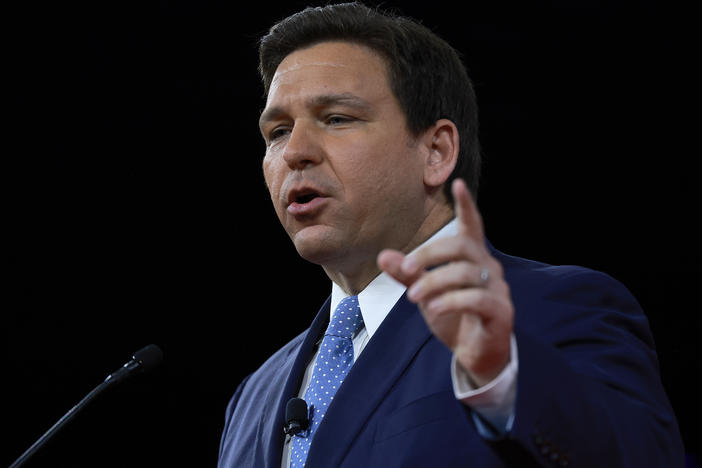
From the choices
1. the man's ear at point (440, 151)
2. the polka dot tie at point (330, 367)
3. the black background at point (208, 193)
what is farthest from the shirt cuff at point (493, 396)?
the black background at point (208, 193)

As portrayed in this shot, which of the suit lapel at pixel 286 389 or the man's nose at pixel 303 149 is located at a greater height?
the man's nose at pixel 303 149

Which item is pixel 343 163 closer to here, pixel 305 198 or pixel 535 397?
pixel 305 198

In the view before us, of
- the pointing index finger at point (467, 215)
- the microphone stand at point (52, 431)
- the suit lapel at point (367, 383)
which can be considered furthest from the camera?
the microphone stand at point (52, 431)

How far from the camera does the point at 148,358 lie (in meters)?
1.80

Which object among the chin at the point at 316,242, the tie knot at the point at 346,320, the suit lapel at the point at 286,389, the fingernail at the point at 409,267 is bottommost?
the suit lapel at the point at 286,389

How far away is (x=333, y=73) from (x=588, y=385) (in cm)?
101

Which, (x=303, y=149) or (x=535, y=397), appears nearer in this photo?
(x=535, y=397)

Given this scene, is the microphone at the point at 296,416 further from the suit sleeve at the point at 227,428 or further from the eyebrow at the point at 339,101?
the eyebrow at the point at 339,101

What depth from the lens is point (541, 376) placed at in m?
0.98

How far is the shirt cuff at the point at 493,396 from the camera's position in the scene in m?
0.97

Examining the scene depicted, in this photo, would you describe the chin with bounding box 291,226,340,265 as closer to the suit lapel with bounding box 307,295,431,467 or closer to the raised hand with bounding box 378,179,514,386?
the suit lapel with bounding box 307,295,431,467

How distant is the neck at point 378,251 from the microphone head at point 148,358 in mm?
436

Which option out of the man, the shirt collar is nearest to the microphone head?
the man

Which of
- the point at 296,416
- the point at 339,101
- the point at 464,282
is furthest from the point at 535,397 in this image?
the point at 339,101
